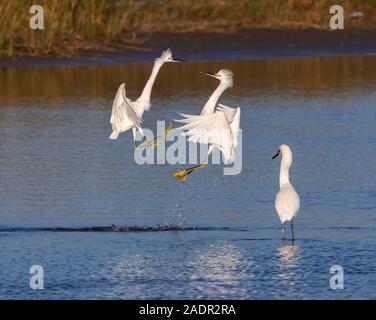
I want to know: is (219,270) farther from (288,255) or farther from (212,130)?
(212,130)

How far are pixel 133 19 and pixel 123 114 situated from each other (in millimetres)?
14765

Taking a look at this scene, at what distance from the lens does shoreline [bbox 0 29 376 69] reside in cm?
2528

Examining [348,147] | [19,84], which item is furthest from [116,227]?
[19,84]

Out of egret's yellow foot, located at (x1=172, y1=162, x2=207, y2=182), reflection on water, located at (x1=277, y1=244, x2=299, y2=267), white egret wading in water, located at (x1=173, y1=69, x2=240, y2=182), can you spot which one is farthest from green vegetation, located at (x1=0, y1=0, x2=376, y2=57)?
reflection on water, located at (x1=277, y1=244, x2=299, y2=267)

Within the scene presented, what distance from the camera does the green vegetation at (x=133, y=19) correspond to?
2495cm

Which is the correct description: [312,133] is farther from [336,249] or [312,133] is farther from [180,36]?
[180,36]

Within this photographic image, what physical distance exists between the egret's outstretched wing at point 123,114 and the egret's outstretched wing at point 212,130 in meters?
0.59

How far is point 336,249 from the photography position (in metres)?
12.1

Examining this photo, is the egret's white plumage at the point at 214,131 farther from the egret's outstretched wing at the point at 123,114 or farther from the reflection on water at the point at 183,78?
the reflection on water at the point at 183,78

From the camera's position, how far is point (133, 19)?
92.5 feet

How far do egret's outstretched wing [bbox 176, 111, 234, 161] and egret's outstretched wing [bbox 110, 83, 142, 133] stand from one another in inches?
23.3

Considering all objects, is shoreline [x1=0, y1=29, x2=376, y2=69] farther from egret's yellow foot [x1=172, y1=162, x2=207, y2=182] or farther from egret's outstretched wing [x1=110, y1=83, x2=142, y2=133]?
egret's outstretched wing [x1=110, y1=83, x2=142, y2=133]

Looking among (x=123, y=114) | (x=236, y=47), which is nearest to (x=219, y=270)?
(x=123, y=114)
